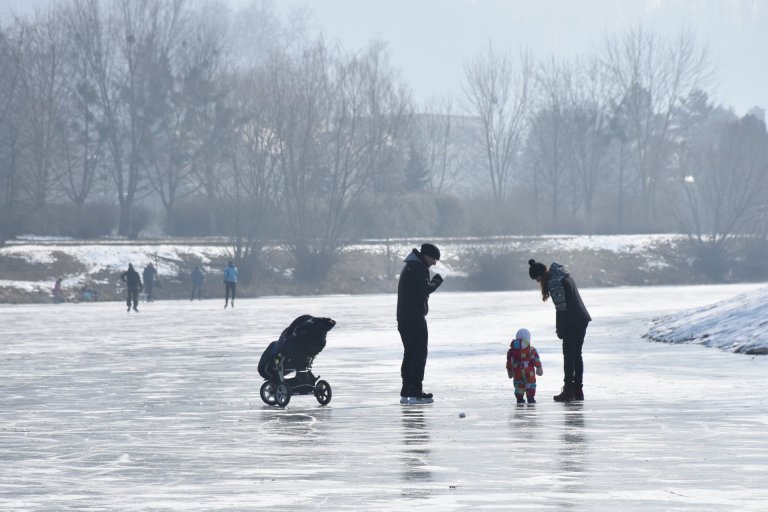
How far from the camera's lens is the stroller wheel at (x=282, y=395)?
16078 millimetres

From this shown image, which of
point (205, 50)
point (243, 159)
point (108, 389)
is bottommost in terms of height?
point (108, 389)

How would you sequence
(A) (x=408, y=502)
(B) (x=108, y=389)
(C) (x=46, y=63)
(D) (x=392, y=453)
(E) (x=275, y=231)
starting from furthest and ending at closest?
(C) (x=46, y=63), (E) (x=275, y=231), (B) (x=108, y=389), (D) (x=392, y=453), (A) (x=408, y=502)

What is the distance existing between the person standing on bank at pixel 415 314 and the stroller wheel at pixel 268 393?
4.65 feet

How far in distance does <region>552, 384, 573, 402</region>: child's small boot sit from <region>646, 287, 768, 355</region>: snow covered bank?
7.43 metres

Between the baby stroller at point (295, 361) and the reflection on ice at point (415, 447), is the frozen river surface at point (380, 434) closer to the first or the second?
the reflection on ice at point (415, 447)

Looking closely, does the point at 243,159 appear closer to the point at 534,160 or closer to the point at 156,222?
the point at 156,222

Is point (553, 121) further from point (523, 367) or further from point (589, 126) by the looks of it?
point (523, 367)

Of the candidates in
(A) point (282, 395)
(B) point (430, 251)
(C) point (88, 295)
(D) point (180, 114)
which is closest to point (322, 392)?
(A) point (282, 395)

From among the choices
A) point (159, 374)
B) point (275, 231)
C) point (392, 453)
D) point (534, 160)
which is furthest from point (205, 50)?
point (392, 453)

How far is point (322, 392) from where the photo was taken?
1628cm

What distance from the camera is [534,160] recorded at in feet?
363

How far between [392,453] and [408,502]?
8.54 ft

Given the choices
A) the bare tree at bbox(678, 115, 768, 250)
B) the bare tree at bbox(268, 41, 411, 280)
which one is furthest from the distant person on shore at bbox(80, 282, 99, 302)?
the bare tree at bbox(678, 115, 768, 250)

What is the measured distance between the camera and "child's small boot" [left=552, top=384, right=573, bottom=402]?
53.6 feet
